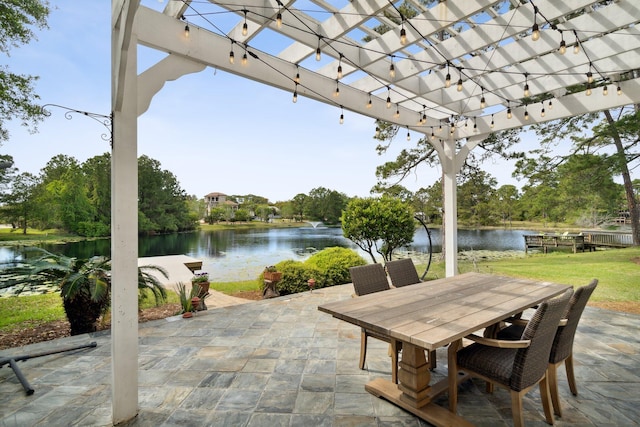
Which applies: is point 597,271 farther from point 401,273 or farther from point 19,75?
point 19,75

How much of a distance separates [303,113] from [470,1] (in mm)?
9158

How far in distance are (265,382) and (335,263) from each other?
12.4ft

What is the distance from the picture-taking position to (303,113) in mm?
11250

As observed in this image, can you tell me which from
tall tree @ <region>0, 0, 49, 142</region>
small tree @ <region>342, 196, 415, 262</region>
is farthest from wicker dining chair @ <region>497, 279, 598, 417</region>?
tall tree @ <region>0, 0, 49, 142</region>

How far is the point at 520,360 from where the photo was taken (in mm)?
1692

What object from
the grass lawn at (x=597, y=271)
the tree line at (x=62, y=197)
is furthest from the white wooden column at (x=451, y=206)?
the tree line at (x=62, y=197)

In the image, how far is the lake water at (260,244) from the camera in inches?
341

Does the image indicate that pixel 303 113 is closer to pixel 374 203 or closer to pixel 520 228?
pixel 374 203

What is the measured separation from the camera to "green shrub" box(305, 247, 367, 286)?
237 inches

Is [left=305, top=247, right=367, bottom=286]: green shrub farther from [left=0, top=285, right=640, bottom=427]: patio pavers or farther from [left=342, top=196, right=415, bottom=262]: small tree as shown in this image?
[left=0, top=285, right=640, bottom=427]: patio pavers

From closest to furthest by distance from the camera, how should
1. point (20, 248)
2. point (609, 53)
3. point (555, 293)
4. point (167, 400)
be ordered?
point (167, 400) → point (555, 293) → point (609, 53) → point (20, 248)

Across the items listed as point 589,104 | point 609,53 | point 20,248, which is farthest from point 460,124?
point 20,248

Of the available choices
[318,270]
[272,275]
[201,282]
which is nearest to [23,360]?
[201,282]

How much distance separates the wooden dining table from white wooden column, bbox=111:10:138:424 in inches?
48.6
